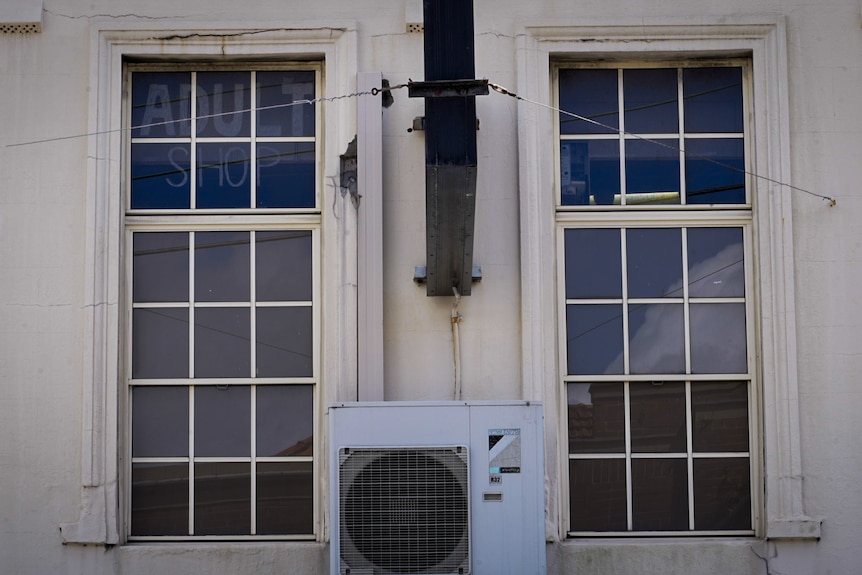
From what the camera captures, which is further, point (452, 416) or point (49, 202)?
point (49, 202)

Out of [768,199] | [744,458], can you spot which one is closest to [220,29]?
[768,199]

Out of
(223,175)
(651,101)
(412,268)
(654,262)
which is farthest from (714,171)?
(223,175)

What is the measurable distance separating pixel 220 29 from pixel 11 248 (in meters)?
1.89

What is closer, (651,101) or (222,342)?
(222,342)

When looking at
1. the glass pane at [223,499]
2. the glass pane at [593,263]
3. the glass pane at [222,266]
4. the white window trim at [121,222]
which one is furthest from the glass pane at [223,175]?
the glass pane at [593,263]

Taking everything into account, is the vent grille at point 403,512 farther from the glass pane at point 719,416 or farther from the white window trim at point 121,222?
the glass pane at point 719,416

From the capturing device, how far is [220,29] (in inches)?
269

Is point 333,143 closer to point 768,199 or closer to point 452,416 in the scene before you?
point 452,416

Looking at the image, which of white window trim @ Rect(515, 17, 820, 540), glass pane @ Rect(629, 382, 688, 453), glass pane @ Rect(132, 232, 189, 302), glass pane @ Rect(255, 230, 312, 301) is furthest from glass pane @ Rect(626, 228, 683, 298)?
glass pane @ Rect(132, 232, 189, 302)

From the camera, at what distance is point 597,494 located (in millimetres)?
6750

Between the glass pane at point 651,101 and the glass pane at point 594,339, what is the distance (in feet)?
3.94

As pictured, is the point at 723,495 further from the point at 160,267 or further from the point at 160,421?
the point at 160,267

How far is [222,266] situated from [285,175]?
2.34 ft

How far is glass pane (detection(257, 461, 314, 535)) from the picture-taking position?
6.72 metres
